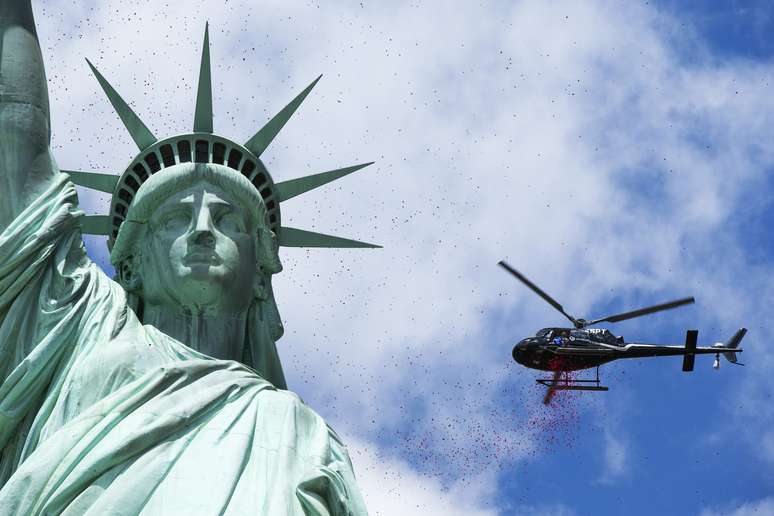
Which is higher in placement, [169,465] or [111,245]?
[111,245]

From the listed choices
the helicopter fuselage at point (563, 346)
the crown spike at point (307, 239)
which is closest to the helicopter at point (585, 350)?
the helicopter fuselage at point (563, 346)

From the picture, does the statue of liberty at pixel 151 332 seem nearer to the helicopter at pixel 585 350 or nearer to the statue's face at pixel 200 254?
the statue's face at pixel 200 254

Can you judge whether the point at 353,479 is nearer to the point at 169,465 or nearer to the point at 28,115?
the point at 169,465

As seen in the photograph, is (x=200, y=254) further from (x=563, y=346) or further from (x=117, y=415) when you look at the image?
(x=563, y=346)

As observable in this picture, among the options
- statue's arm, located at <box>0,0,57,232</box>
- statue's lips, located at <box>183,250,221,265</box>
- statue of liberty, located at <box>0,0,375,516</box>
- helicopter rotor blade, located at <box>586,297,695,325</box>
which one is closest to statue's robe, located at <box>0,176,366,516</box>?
statue of liberty, located at <box>0,0,375,516</box>

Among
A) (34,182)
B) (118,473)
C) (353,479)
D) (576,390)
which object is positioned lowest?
(118,473)

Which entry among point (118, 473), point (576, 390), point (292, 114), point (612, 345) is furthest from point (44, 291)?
point (612, 345)
